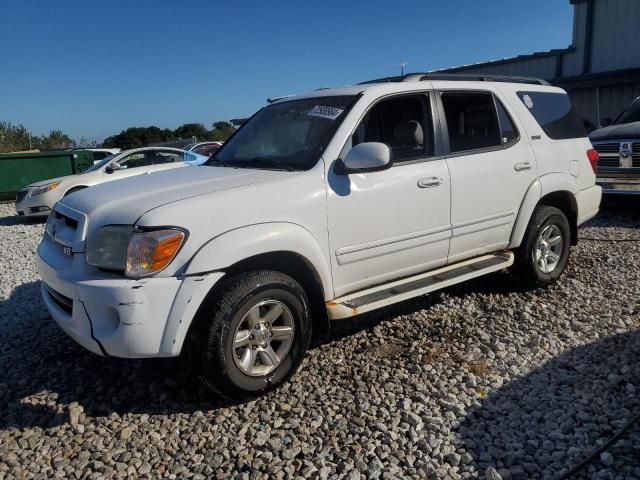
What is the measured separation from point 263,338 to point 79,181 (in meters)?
8.67

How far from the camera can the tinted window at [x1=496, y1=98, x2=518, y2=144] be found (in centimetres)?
436

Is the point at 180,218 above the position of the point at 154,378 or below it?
above

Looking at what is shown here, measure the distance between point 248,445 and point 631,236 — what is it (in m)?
6.36

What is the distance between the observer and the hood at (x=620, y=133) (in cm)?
792

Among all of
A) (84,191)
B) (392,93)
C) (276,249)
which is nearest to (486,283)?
(392,93)

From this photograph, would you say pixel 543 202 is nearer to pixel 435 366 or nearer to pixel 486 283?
pixel 486 283

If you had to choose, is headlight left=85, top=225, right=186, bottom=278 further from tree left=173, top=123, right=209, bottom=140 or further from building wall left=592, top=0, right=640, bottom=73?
tree left=173, top=123, right=209, bottom=140

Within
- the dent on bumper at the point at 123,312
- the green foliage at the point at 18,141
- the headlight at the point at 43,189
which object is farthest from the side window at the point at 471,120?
the green foliage at the point at 18,141

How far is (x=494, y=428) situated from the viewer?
9.18ft

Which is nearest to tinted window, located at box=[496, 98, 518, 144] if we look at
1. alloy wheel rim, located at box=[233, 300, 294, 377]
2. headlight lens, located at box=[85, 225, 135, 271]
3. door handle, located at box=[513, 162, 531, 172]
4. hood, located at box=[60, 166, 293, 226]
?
door handle, located at box=[513, 162, 531, 172]

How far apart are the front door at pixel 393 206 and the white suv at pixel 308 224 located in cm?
1

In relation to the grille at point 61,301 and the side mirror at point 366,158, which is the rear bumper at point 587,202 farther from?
the grille at point 61,301

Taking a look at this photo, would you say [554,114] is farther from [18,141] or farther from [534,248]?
[18,141]

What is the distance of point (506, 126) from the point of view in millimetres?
4398
